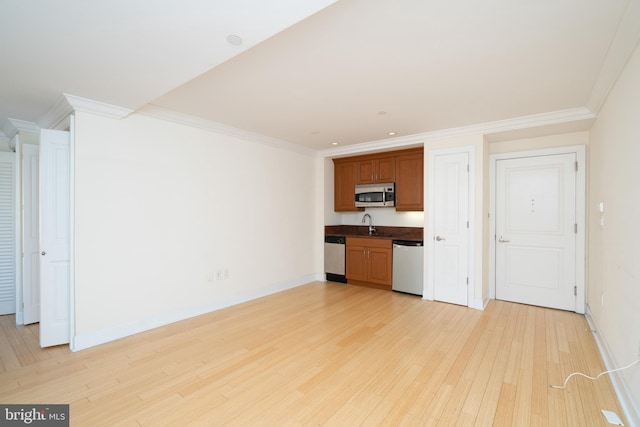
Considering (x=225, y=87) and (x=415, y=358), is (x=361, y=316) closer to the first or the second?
(x=415, y=358)

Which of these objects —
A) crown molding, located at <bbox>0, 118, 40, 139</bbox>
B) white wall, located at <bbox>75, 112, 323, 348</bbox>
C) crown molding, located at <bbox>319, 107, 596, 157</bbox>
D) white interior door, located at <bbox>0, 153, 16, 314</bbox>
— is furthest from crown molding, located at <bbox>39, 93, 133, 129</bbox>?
crown molding, located at <bbox>319, 107, 596, 157</bbox>

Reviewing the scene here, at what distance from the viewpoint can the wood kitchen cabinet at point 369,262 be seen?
487 cm

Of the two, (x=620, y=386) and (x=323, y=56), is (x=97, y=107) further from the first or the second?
(x=620, y=386)

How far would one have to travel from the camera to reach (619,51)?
2023 millimetres

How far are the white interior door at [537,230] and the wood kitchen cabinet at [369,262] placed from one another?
1629 mm

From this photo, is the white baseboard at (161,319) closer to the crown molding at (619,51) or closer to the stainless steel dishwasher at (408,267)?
the stainless steel dishwasher at (408,267)

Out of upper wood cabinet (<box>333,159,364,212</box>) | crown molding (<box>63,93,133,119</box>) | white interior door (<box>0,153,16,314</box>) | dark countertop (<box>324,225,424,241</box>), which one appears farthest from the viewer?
upper wood cabinet (<box>333,159,364,212</box>)

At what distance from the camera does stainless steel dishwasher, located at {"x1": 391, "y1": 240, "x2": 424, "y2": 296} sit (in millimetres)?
4484

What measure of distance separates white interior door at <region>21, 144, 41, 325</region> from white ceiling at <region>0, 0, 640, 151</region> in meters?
0.51

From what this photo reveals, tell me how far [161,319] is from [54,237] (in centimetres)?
135

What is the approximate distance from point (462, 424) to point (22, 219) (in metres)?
4.94

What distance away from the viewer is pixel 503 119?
3.62 meters

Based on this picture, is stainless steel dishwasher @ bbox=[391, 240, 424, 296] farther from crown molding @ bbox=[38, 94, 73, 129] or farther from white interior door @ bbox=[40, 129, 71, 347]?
crown molding @ bbox=[38, 94, 73, 129]

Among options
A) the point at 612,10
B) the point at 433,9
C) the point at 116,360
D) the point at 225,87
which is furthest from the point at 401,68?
the point at 116,360
